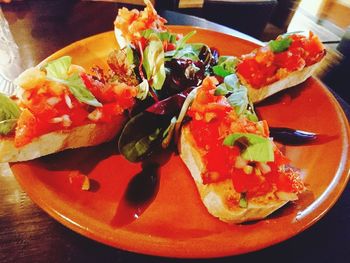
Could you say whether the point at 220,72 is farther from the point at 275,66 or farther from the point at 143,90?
the point at 143,90

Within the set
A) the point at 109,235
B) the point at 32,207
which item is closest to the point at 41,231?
the point at 32,207

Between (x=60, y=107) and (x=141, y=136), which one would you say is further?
(x=141, y=136)

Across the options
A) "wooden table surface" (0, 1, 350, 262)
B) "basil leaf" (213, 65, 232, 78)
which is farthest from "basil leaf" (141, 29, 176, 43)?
"wooden table surface" (0, 1, 350, 262)

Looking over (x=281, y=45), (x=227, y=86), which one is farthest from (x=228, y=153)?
(x=281, y=45)

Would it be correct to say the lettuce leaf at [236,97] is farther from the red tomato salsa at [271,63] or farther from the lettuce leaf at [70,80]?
the lettuce leaf at [70,80]

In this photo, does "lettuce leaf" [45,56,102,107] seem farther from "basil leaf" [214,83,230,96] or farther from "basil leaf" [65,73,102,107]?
"basil leaf" [214,83,230,96]
